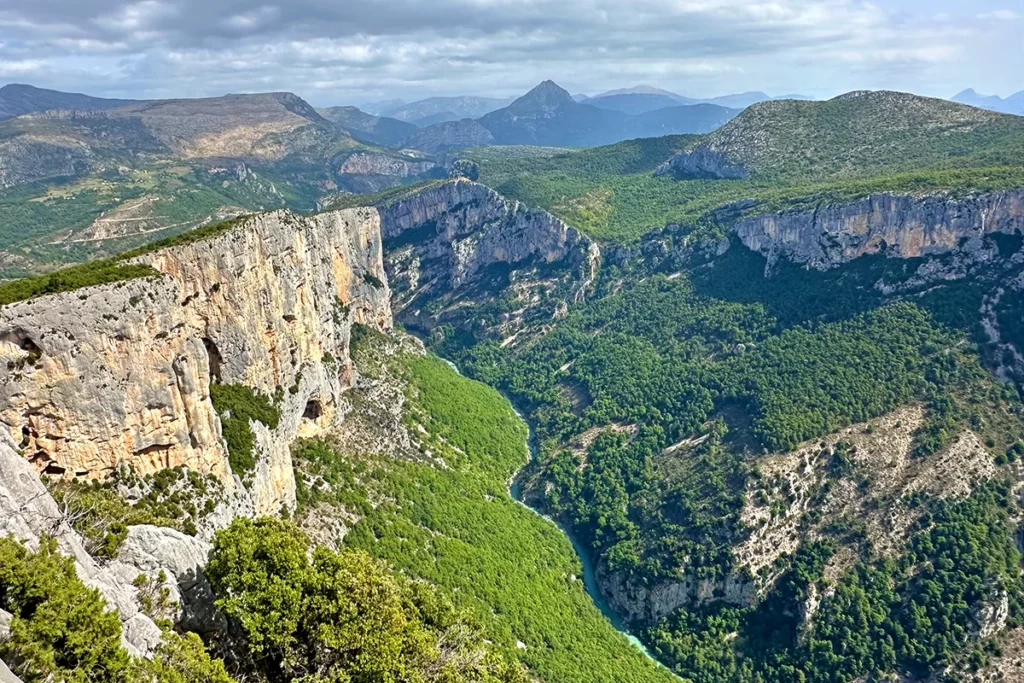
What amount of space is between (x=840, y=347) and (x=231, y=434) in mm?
87173

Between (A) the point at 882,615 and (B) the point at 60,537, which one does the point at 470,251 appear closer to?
(A) the point at 882,615

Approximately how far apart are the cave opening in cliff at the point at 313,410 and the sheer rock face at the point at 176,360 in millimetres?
139

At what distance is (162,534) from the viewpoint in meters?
36.0

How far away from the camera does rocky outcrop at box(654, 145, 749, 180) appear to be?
175m

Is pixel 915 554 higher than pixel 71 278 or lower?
lower

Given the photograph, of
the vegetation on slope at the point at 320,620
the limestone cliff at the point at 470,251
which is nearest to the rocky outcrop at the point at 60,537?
the vegetation on slope at the point at 320,620

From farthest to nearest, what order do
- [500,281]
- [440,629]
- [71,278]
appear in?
[500,281], [71,278], [440,629]

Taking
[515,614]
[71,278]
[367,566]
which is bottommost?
[515,614]

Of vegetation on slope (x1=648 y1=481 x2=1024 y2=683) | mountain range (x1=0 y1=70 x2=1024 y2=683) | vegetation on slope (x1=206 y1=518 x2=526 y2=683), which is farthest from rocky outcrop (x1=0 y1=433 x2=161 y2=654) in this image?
vegetation on slope (x1=648 y1=481 x2=1024 y2=683)

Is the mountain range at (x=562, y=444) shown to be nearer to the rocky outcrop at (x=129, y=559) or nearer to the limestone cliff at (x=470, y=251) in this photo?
the rocky outcrop at (x=129, y=559)

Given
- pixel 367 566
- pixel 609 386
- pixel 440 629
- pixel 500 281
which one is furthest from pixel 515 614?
pixel 500 281

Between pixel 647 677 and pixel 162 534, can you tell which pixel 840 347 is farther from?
pixel 162 534

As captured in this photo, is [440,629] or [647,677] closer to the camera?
[440,629]

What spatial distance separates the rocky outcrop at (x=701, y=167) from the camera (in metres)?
175
